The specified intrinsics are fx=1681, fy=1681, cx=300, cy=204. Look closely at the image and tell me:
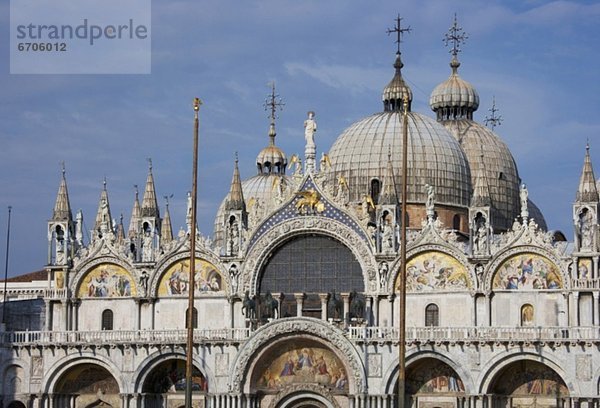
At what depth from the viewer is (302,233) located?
3145 inches

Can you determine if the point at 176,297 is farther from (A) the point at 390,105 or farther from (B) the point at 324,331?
(A) the point at 390,105

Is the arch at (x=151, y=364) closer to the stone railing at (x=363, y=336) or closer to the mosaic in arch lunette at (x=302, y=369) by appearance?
the stone railing at (x=363, y=336)

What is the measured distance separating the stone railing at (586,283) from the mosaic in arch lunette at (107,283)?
72.5 ft

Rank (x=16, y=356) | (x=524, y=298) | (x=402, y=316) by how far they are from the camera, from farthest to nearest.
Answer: (x=16, y=356), (x=524, y=298), (x=402, y=316)

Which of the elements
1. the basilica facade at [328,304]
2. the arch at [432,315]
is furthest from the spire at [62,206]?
the arch at [432,315]

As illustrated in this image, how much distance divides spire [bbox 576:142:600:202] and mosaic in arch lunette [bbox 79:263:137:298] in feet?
74.0

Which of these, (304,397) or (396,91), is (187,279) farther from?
(396,91)

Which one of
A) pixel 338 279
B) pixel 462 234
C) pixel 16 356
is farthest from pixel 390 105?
pixel 16 356

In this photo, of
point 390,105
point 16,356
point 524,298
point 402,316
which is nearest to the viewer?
point 402,316

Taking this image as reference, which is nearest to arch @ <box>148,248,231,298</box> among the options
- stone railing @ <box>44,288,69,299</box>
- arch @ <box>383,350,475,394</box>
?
stone railing @ <box>44,288,69,299</box>

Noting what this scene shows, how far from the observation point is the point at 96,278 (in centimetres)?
8338

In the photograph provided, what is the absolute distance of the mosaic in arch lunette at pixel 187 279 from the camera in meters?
81.4

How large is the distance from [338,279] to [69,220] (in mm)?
14307

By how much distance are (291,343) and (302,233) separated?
5503 mm
